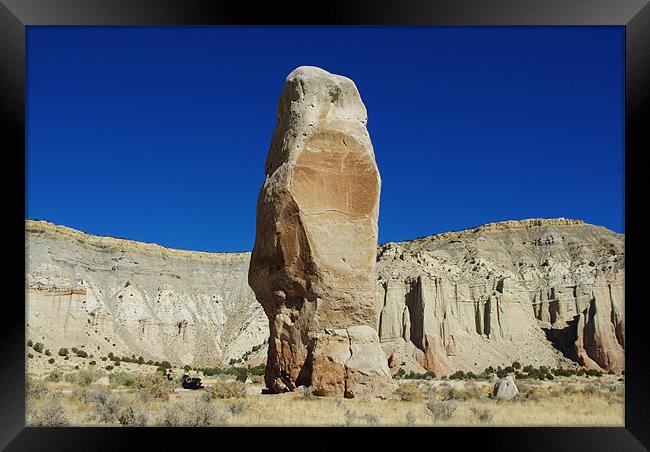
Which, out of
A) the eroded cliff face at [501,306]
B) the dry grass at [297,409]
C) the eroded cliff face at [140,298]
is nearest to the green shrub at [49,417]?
the dry grass at [297,409]

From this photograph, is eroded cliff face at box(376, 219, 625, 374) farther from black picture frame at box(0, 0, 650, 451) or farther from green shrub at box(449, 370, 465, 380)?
black picture frame at box(0, 0, 650, 451)

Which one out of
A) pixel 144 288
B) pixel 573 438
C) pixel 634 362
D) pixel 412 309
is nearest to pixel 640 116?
pixel 634 362

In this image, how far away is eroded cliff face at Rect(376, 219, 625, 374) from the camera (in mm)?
48438

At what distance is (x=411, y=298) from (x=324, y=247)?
1398 inches

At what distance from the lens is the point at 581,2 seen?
1041 cm

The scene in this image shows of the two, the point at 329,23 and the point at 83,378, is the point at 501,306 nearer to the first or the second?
the point at 83,378

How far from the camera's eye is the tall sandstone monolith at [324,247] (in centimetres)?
1638

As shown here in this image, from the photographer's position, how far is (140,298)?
64312 millimetres

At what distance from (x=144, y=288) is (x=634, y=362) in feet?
197

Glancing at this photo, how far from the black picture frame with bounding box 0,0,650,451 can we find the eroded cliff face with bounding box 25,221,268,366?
131 ft

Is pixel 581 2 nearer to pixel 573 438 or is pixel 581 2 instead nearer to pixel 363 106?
pixel 573 438

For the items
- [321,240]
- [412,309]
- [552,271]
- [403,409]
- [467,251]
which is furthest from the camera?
[467,251]

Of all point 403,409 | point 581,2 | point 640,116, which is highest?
point 581,2

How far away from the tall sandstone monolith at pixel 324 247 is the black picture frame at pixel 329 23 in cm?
547
